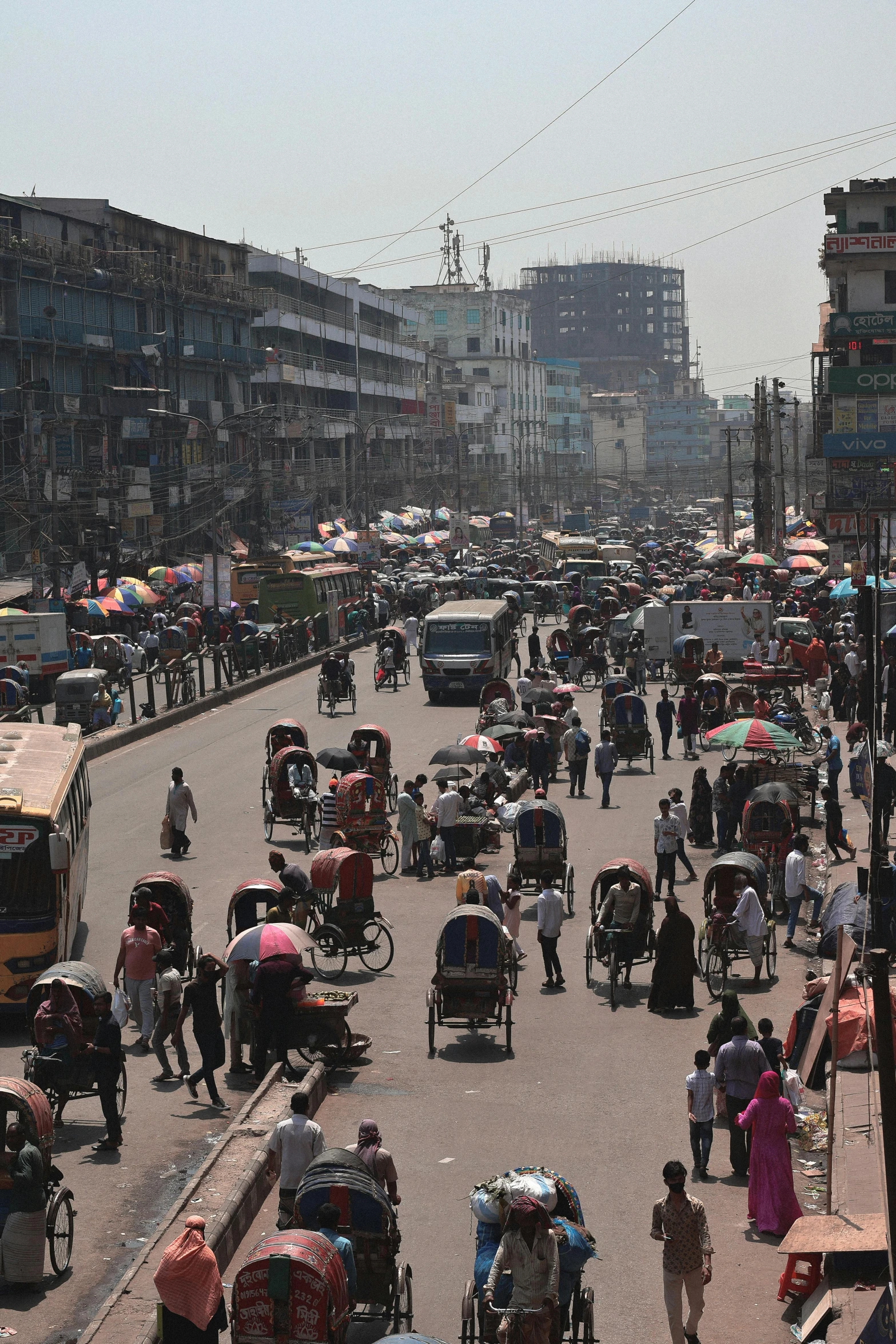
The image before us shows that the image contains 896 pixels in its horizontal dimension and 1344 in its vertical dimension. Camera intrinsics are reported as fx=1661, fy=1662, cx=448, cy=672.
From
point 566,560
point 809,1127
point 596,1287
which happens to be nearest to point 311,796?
point 809,1127

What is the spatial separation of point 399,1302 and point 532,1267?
4.78 ft

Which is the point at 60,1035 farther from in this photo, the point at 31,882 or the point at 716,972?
the point at 716,972

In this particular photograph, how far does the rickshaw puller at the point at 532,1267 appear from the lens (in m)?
8.27

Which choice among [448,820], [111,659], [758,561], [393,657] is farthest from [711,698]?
[758,561]

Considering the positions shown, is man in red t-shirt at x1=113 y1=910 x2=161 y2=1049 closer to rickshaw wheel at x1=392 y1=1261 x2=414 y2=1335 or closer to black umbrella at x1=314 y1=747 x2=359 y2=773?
rickshaw wheel at x1=392 y1=1261 x2=414 y2=1335

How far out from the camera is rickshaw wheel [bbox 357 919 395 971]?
17750 millimetres

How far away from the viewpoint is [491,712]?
3184 cm

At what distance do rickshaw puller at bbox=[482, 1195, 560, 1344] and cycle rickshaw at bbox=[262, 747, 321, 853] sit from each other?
51.1 feet

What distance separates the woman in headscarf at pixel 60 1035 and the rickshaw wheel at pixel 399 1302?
4435mm

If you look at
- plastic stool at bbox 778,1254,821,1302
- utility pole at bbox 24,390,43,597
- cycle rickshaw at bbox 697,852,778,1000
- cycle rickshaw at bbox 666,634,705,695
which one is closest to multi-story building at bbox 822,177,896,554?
cycle rickshaw at bbox 666,634,705,695

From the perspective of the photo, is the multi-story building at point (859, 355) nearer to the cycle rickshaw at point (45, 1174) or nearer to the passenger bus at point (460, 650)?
the passenger bus at point (460, 650)

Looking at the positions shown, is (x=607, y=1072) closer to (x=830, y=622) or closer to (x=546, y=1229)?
(x=546, y=1229)

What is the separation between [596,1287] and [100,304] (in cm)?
6088

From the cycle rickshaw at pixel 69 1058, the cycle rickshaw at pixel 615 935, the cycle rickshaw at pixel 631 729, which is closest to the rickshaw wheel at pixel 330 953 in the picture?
the cycle rickshaw at pixel 615 935
